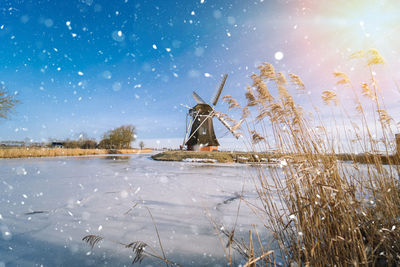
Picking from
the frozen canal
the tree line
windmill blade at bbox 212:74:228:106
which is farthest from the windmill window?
the tree line

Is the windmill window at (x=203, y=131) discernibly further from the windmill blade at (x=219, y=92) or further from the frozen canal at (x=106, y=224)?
the frozen canal at (x=106, y=224)

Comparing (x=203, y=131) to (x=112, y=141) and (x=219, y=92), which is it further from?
(x=112, y=141)

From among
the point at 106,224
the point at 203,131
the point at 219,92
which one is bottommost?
the point at 106,224

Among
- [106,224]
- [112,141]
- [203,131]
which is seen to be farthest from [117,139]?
[106,224]

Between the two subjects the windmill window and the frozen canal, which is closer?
the frozen canal

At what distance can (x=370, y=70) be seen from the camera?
250 cm

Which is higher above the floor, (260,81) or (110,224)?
(260,81)

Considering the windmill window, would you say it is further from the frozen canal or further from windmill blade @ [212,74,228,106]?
the frozen canal

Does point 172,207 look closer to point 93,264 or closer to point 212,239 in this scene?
point 212,239

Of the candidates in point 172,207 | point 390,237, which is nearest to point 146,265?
point 172,207

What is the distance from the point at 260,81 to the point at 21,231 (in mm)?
3563

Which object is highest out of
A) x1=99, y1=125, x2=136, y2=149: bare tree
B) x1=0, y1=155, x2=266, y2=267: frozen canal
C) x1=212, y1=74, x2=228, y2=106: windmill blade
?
x1=212, y1=74, x2=228, y2=106: windmill blade

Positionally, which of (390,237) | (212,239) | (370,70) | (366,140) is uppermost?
(370,70)

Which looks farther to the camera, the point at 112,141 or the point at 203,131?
the point at 112,141
